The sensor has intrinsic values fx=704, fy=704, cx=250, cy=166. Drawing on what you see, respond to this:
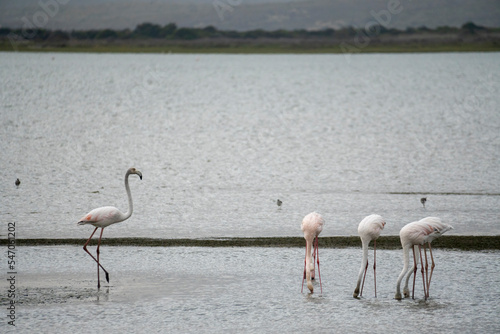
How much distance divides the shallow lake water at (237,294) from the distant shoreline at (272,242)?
1.15 feet

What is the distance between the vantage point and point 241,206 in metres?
17.0

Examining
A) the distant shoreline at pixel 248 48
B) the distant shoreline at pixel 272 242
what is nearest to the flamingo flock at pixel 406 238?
the distant shoreline at pixel 272 242

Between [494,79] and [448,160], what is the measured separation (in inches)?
2270

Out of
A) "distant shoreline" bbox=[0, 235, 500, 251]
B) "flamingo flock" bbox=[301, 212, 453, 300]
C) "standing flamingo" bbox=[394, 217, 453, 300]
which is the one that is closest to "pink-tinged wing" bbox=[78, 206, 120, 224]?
"distant shoreline" bbox=[0, 235, 500, 251]

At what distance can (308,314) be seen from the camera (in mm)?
9477

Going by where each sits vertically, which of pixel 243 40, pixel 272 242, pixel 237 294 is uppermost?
pixel 243 40

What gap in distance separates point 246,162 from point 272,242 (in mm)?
12449

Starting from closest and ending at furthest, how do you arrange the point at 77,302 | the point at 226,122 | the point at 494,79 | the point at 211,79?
the point at 77,302 < the point at 226,122 < the point at 494,79 < the point at 211,79

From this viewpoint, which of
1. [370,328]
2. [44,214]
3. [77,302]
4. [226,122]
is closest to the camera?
[370,328]

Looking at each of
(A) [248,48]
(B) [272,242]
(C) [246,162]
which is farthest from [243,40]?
(B) [272,242]

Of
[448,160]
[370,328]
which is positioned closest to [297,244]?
[370,328]

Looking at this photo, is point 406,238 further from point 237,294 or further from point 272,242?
point 272,242

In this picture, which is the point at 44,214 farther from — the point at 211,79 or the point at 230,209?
the point at 211,79

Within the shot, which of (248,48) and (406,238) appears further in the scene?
(248,48)
